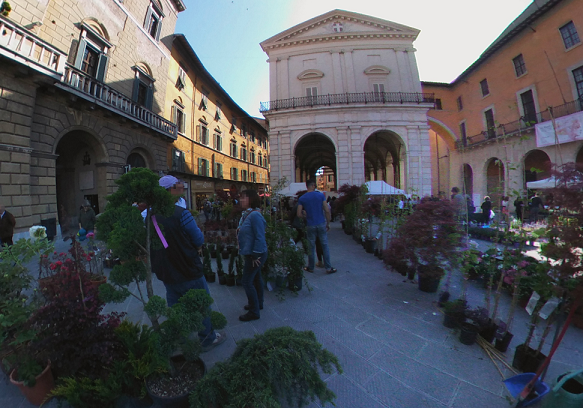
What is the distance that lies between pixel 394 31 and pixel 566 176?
2427cm

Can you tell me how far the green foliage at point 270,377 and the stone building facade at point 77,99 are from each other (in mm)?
10792

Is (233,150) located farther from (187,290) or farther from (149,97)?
(187,290)

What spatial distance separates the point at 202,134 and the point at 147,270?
22.9 metres

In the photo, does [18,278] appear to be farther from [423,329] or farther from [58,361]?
[423,329]

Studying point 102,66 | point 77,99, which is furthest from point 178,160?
point 77,99

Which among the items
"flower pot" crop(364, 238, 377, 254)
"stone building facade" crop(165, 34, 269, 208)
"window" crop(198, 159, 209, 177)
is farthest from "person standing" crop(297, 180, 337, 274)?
"window" crop(198, 159, 209, 177)

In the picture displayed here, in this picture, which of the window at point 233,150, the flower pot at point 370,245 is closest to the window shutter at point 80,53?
the flower pot at point 370,245

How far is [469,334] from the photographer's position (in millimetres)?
2635

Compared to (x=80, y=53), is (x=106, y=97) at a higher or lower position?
lower

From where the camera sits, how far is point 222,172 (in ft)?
86.0

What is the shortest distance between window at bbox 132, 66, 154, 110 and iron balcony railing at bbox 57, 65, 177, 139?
0.93m

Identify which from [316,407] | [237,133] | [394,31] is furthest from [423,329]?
[237,133]

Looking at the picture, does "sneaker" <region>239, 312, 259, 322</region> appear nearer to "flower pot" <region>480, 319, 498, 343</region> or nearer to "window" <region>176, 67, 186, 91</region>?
"flower pot" <region>480, 319, 498, 343</region>

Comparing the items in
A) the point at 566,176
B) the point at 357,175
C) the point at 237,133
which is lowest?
the point at 566,176
